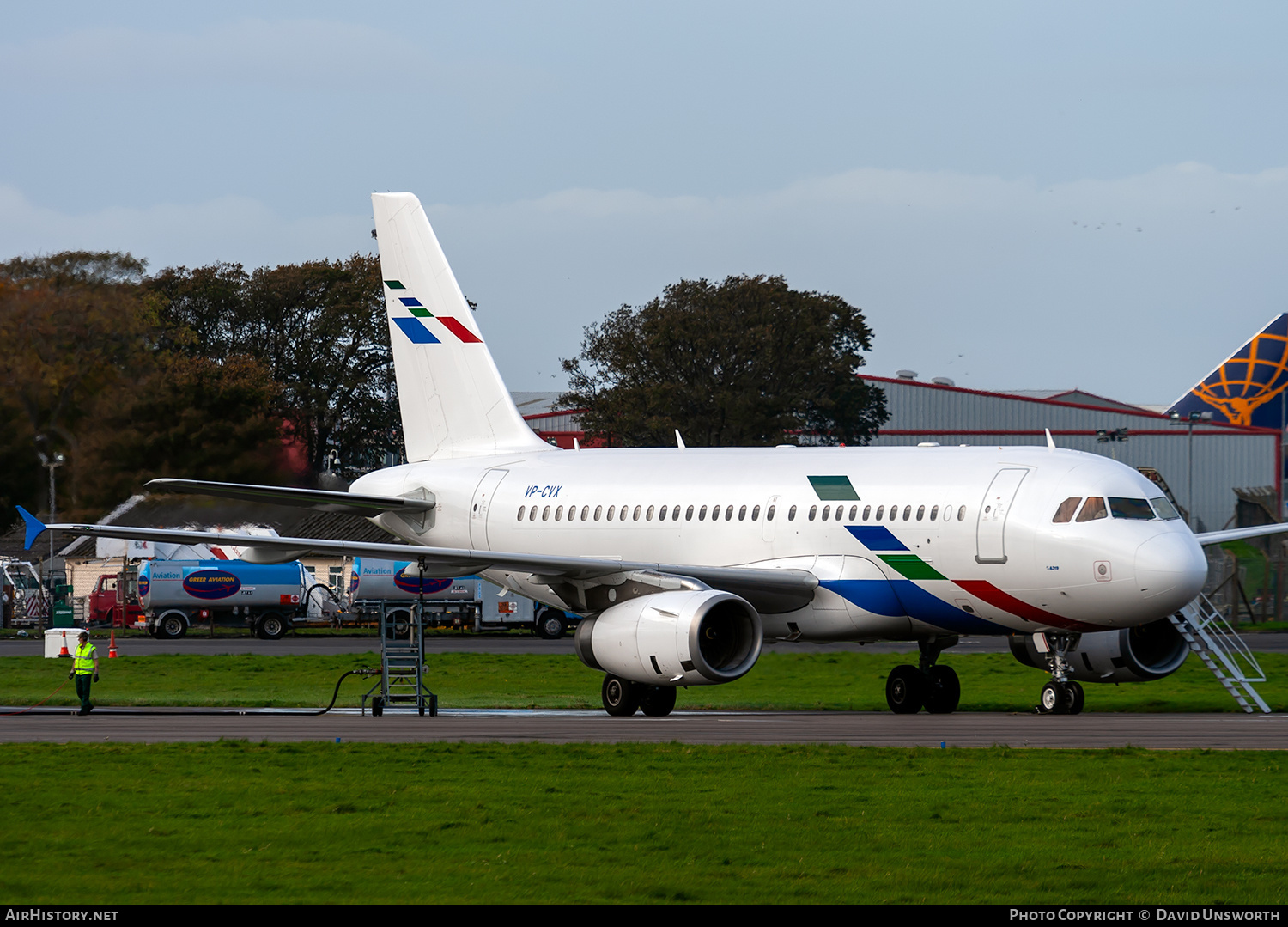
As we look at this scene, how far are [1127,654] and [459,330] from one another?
15.9 meters

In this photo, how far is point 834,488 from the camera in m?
28.6

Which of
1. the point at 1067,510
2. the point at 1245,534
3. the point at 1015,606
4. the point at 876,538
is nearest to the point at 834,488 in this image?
the point at 876,538

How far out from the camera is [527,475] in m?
Answer: 33.9

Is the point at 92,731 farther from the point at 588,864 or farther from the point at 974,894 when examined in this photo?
the point at 974,894

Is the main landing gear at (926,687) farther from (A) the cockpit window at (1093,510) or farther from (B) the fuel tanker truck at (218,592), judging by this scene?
(B) the fuel tanker truck at (218,592)

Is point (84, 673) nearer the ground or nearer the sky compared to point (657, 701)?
nearer the sky

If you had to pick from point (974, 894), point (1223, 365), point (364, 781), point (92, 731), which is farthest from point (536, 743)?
point (1223, 365)

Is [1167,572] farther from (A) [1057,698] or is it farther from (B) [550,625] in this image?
(B) [550,625]

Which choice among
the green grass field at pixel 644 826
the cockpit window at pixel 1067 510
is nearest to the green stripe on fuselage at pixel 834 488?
the cockpit window at pixel 1067 510

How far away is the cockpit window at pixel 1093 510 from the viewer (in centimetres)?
2583

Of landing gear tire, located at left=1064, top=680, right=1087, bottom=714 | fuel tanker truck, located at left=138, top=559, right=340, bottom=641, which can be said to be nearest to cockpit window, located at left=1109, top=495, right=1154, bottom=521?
landing gear tire, located at left=1064, top=680, right=1087, bottom=714

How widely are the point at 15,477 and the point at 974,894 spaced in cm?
5186

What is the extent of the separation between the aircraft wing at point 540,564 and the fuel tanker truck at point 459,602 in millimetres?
33871
